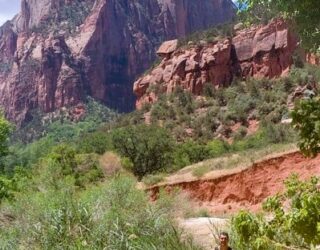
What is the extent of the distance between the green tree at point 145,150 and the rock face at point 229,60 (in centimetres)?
3697

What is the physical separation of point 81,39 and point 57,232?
157 metres

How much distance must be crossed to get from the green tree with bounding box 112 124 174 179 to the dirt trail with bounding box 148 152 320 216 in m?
14.5

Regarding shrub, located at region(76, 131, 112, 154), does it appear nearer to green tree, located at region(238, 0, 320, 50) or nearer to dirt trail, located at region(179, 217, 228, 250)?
dirt trail, located at region(179, 217, 228, 250)

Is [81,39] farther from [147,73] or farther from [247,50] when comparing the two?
[247,50]

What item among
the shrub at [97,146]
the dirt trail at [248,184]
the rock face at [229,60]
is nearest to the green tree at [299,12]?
the dirt trail at [248,184]

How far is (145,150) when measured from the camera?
138ft

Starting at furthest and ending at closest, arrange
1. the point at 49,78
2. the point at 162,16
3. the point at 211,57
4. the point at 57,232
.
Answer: the point at 162,16 < the point at 49,78 < the point at 211,57 < the point at 57,232

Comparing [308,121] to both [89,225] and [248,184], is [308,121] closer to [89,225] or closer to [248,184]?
[89,225]

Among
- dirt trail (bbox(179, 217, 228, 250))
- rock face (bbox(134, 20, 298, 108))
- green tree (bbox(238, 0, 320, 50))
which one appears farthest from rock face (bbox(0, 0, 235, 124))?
green tree (bbox(238, 0, 320, 50))

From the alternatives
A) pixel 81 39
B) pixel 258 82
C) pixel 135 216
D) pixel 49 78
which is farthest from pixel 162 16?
pixel 135 216

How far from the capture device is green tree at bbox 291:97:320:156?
5855 mm

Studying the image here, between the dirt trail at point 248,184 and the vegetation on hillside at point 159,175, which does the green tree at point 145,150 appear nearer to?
the vegetation on hillside at point 159,175

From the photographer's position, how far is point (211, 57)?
8419 centimetres

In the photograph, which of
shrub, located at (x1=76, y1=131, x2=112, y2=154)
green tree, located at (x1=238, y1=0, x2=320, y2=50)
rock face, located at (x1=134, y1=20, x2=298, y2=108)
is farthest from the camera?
rock face, located at (x1=134, y1=20, x2=298, y2=108)
